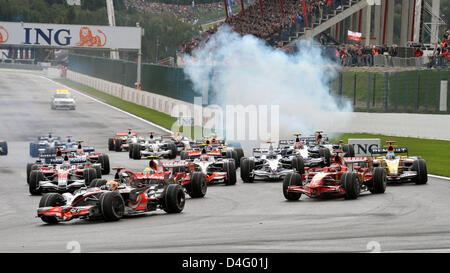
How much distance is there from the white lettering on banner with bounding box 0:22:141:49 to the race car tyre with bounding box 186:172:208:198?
49357 millimetres

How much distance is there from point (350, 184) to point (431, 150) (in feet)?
53.3

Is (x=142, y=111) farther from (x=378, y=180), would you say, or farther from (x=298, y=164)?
(x=378, y=180)

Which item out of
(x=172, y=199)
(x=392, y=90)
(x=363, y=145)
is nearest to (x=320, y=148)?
(x=363, y=145)

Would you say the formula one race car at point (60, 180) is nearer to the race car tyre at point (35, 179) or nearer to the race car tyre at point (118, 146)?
the race car tyre at point (35, 179)

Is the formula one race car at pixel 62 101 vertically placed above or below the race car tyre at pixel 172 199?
above

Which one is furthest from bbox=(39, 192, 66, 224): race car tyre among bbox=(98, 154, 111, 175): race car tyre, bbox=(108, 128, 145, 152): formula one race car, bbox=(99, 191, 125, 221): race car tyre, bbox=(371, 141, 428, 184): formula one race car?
bbox=(108, 128, 145, 152): formula one race car

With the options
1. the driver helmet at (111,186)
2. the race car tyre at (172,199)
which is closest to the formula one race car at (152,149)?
the race car tyre at (172,199)

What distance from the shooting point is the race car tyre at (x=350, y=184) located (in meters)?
19.8

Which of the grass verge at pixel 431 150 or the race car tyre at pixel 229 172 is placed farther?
the grass verge at pixel 431 150

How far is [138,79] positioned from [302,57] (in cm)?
2903

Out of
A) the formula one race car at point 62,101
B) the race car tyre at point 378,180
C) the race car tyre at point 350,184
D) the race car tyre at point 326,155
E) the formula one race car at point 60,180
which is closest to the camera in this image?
the race car tyre at point 350,184

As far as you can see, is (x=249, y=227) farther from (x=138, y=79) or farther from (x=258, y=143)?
(x=138, y=79)

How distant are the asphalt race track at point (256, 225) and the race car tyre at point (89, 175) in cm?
159

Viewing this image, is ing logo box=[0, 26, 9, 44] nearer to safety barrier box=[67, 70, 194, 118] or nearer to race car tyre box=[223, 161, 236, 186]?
safety barrier box=[67, 70, 194, 118]
